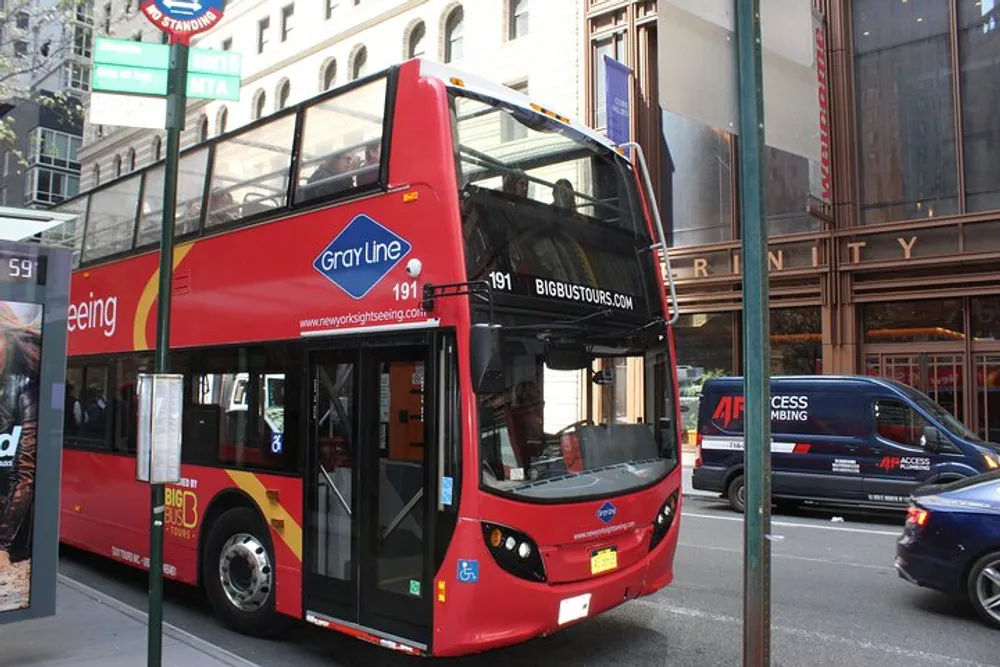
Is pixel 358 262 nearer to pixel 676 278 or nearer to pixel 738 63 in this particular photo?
pixel 738 63

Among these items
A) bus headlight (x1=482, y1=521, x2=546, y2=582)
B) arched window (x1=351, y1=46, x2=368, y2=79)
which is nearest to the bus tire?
bus headlight (x1=482, y1=521, x2=546, y2=582)

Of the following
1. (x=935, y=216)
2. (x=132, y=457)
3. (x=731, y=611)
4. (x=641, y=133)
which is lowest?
(x=731, y=611)

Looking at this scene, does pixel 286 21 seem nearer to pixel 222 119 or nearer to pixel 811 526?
pixel 222 119

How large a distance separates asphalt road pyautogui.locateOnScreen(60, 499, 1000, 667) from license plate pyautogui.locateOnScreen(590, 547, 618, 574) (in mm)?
838

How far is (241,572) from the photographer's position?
20.9ft

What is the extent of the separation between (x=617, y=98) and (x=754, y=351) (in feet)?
57.8

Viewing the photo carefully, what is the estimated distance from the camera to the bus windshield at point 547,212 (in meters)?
5.20

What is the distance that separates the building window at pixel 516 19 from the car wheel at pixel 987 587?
2053cm

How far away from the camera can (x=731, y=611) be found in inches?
277

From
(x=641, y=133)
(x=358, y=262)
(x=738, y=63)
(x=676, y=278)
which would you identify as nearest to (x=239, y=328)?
(x=358, y=262)

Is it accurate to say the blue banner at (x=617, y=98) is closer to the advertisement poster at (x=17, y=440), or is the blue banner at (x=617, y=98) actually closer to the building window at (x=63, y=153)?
the advertisement poster at (x=17, y=440)

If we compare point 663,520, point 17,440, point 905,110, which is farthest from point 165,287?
point 905,110

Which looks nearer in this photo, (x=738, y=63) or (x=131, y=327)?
(x=738, y=63)

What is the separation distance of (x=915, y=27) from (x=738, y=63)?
54.7ft
